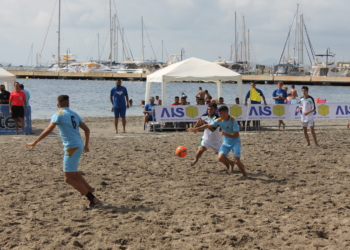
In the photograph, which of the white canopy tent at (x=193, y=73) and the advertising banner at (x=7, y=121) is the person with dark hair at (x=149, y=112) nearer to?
the white canopy tent at (x=193, y=73)

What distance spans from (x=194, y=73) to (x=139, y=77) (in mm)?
66249

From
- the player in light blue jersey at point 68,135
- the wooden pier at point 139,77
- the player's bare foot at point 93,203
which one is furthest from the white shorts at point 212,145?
the wooden pier at point 139,77

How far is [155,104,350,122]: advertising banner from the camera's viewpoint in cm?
1534

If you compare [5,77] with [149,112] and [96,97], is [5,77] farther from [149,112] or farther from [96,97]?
[96,97]

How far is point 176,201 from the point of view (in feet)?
21.9

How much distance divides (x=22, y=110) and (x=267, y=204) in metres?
9.90

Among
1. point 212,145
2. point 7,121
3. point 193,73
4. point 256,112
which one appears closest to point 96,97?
point 193,73

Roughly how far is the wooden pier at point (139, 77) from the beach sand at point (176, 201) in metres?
61.8

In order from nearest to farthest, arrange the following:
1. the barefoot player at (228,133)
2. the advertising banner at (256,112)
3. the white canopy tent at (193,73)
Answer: the barefoot player at (228,133) → the advertising banner at (256,112) → the white canopy tent at (193,73)

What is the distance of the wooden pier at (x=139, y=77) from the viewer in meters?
69.4

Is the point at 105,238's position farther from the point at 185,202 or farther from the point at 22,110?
the point at 22,110

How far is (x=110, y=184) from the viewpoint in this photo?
768 cm

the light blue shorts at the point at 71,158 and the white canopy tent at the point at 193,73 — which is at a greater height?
the white canopy tent at the point at 193,73

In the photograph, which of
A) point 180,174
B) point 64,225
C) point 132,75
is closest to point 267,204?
point 180,174
